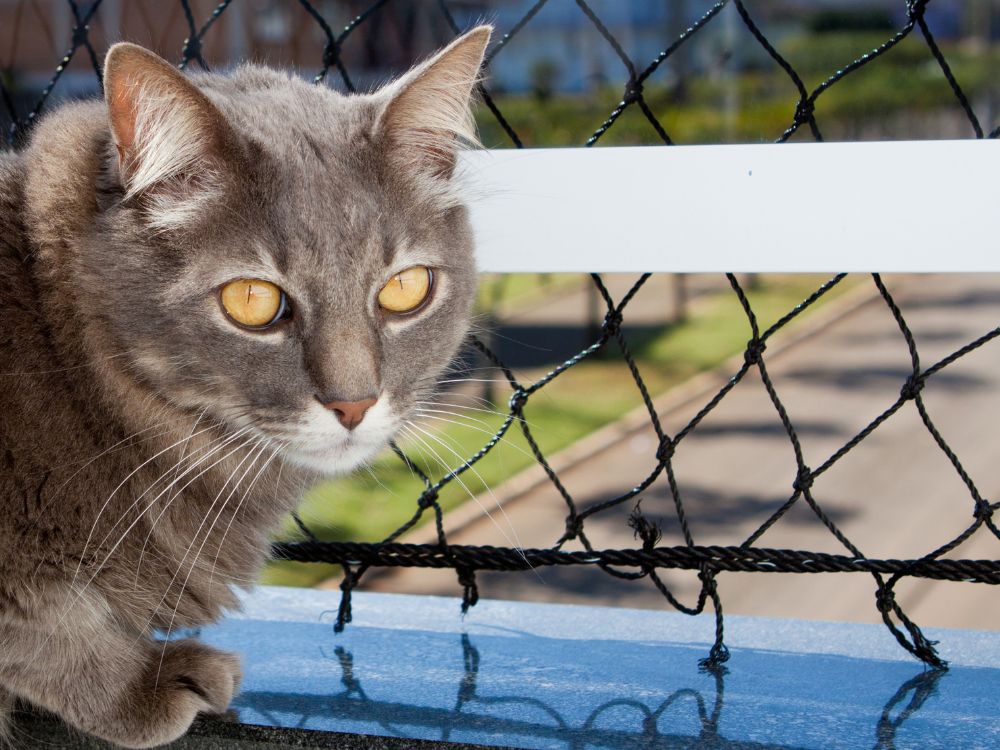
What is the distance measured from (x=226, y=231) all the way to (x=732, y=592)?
4386 millimetres

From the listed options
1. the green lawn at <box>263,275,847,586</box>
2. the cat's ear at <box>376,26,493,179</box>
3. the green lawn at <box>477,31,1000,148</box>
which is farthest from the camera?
the green lawn at <box>477,31,1000,148</box>

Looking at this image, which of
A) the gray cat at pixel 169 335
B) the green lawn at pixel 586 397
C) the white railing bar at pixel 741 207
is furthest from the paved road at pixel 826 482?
the gray cat at pixel 169 335

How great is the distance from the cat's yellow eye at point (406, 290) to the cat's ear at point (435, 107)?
0.10 m

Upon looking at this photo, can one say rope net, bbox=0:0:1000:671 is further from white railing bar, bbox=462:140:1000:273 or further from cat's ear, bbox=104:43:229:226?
cat's ear, bbox=104:43:229:226

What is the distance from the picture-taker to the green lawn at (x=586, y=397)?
4.71 metres

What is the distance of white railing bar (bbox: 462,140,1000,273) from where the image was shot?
0.86 metres

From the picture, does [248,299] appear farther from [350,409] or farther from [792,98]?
[792,98]

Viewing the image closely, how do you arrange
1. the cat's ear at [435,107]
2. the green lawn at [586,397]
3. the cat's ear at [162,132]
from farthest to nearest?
the green lawn at [586,397] < the cat's ear at [435,107] < the cat's ear at [162,132]

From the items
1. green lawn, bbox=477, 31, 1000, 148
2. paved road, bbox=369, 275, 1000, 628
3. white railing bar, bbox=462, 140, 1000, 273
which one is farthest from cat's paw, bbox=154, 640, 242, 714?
green lawn, bbox=477, 31, 1000, 148

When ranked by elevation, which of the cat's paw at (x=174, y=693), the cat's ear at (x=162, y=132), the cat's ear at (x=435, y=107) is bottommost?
the cat's paw at (x=174, y=693)

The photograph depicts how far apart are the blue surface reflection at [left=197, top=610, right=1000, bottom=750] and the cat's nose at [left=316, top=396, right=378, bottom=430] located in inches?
9.7

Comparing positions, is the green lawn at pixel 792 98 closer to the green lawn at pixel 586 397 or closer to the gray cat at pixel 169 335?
the green lawn at pixel 586 397

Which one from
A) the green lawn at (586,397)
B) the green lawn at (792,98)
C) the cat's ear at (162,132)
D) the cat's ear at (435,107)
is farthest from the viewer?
the green lawn at (792,98)

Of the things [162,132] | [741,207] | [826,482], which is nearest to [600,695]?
[741,207]
